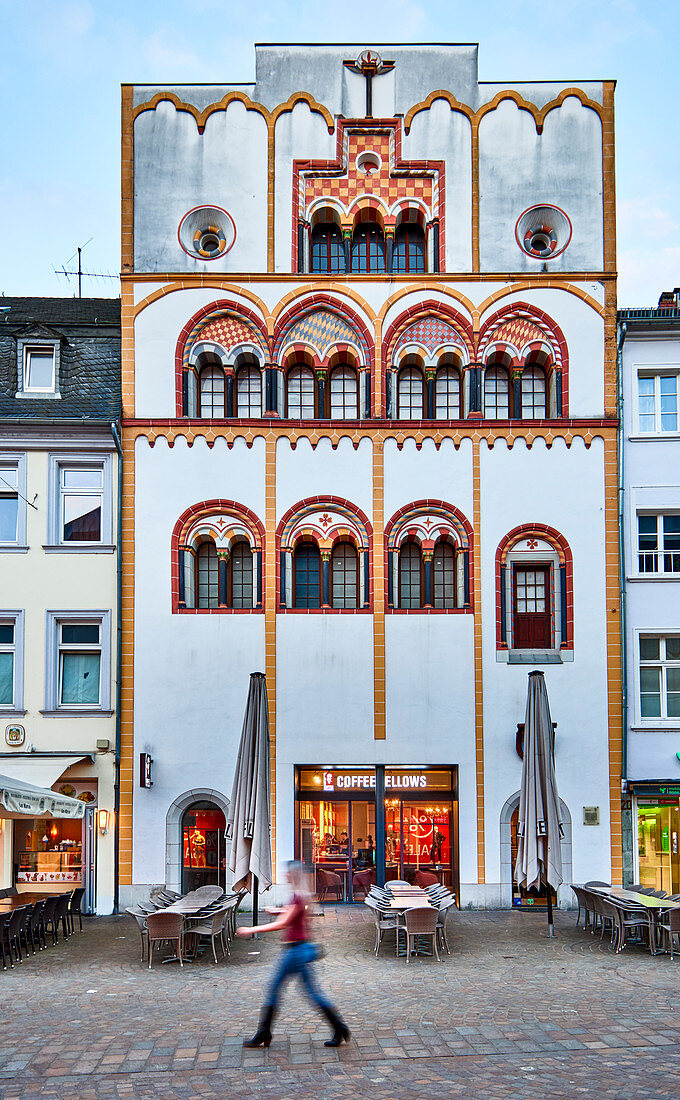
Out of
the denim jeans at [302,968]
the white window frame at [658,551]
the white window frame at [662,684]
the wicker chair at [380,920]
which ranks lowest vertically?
the wicker chair at [380,920]

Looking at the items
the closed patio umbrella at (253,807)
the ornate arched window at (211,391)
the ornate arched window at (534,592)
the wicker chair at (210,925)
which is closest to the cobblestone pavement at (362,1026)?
the wicker chair at (210,925)

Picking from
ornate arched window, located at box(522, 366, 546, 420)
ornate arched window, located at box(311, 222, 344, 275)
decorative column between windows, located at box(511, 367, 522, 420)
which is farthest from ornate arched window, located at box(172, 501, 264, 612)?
ornate arched window, located at box(522, 366, 546, 420)

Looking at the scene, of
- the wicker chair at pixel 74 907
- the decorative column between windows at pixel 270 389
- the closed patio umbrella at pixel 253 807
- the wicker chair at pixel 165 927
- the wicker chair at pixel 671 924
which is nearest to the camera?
the wicker chair at pixel 165 927

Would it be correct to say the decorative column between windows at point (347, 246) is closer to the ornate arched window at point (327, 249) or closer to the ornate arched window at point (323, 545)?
the ornate arched window at point (327, 249)

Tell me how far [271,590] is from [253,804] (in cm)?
522

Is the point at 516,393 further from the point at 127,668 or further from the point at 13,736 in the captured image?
the point at 13,736

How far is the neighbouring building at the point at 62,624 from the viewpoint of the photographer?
62.3 ft

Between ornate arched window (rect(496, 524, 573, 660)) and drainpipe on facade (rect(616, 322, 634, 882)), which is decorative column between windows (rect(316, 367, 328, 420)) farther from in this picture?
drainpipe on facade (rect(616, 322, 634, 882))

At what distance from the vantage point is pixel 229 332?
20.2m

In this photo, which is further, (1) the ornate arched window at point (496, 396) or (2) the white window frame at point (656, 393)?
(1) the ornate arched window at point (496, 396)

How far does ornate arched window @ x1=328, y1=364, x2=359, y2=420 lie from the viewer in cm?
2047

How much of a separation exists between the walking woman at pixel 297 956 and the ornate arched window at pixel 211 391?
12.7 m

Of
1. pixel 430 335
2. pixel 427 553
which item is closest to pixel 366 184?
pixel 430 335

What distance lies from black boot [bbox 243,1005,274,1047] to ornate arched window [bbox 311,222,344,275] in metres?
15.3
